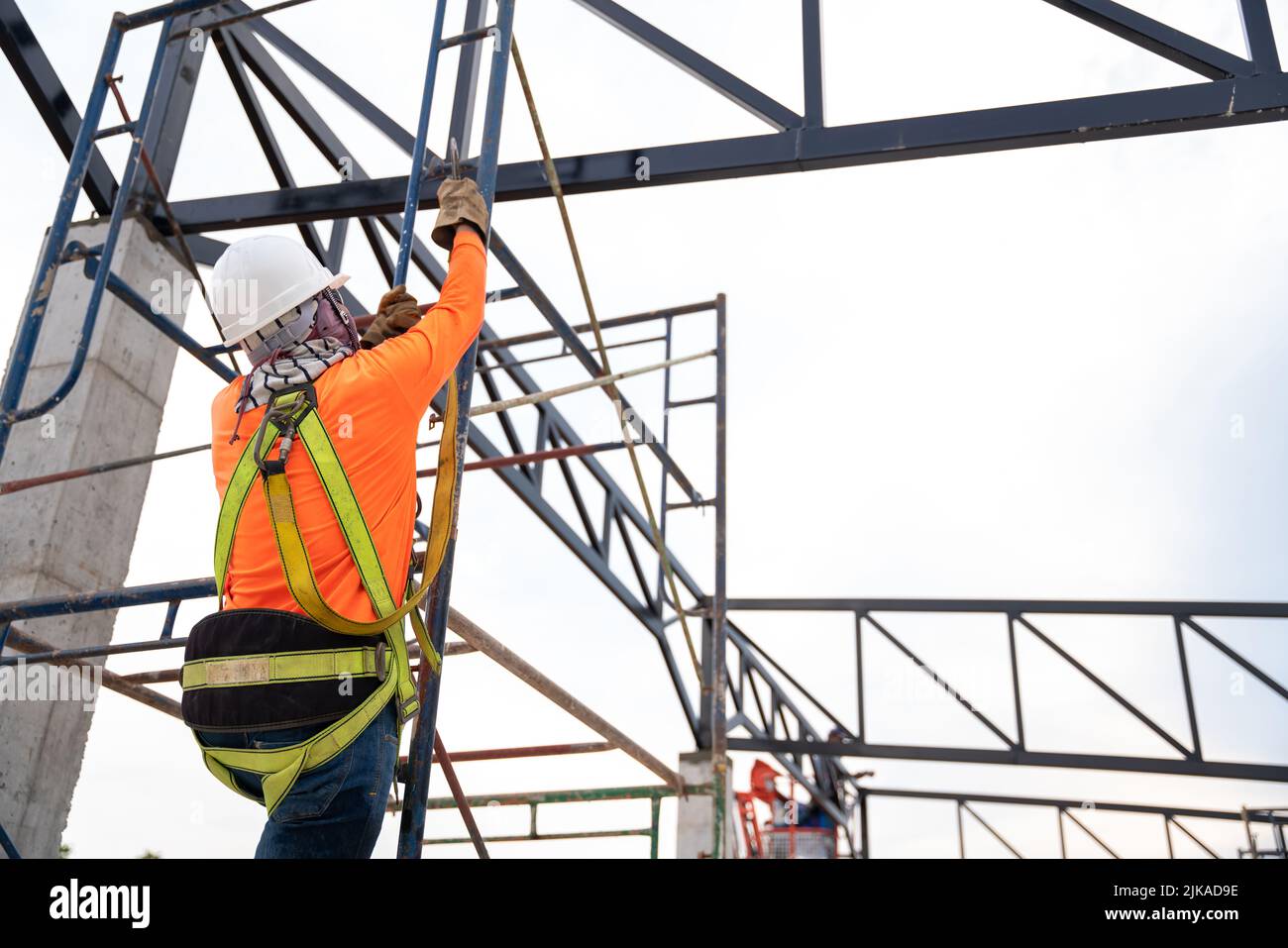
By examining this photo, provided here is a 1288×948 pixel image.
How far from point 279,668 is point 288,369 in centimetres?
73

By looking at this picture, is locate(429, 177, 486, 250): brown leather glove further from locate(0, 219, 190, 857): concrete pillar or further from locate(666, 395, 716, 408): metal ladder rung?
locate(666, 395, 716, 408): metal ladder rung

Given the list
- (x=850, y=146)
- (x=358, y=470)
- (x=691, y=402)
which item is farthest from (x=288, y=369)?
(x=691, y=402)

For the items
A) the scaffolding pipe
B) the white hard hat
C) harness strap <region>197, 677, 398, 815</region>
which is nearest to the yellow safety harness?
harness strap <region>197, 677, 398, 815</region>

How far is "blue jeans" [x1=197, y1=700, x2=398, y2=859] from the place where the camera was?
2254 millimetres

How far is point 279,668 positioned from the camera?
7.60ft

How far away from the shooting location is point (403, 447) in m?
2.64

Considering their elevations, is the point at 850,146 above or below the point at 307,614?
above

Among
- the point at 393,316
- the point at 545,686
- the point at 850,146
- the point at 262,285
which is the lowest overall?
the point at 545,686

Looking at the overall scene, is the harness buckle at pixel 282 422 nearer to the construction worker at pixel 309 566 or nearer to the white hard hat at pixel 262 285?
the construction worker at pixel 309 566

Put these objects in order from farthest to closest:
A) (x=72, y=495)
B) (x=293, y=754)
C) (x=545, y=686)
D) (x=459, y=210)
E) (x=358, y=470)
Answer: (x=72, y=495)
(x=545, y=686)
(x=459, y=210)
(x=358, y=470)
(x=293, y=754)

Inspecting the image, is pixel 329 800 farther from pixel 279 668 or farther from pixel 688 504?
pixel 688 504

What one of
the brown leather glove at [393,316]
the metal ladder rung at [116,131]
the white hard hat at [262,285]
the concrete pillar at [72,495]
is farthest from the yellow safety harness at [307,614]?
the concrete pillar at [72,495]

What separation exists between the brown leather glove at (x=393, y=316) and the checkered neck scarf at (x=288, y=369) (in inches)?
22.4
